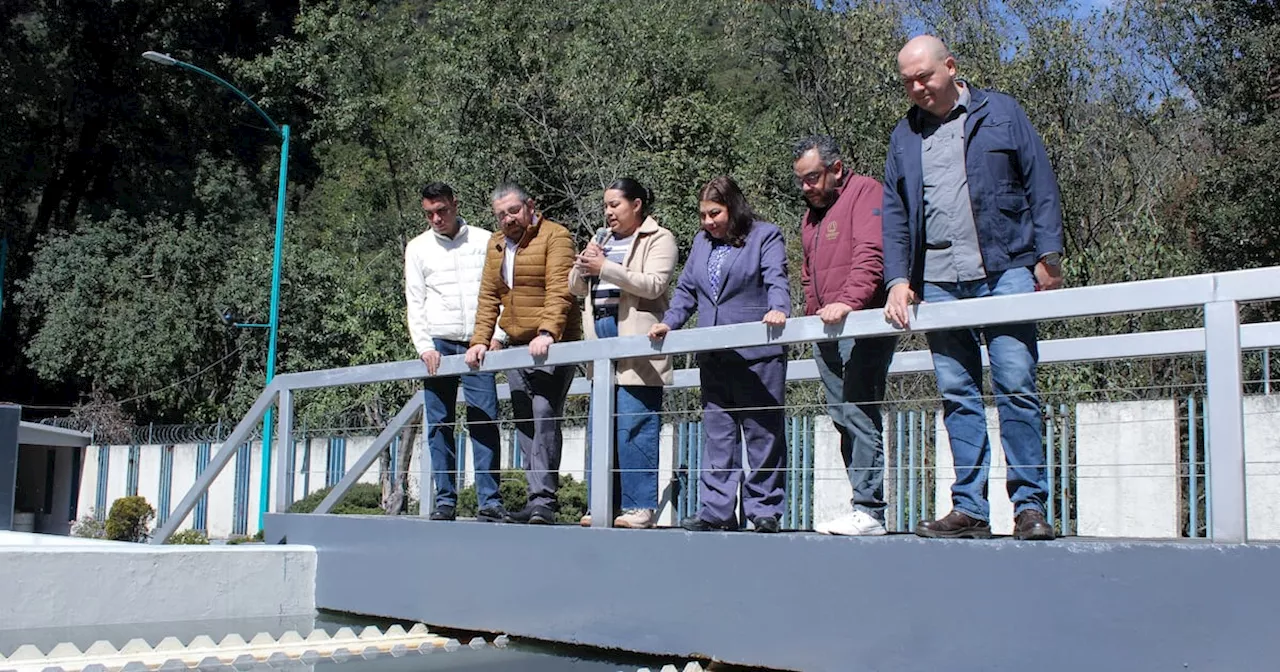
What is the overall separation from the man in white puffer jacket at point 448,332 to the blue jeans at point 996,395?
9.02 ft

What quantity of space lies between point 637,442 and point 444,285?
167 centimetres

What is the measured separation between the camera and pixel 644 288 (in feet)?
19.1

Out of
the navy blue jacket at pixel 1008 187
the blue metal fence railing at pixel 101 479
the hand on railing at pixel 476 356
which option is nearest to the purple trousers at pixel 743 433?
the navy blue jacket at pixel 1008 187

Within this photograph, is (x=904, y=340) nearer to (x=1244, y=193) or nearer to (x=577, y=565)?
(x=1244, y=193)

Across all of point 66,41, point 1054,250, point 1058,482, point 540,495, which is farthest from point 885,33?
point 66,41

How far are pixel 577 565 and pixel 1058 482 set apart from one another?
17.6 feet

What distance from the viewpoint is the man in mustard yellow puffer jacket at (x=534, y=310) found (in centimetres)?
621

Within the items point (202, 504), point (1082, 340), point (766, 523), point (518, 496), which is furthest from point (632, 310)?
point (202, 504)

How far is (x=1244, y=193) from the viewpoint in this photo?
60.4 ft

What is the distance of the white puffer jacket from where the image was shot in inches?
270

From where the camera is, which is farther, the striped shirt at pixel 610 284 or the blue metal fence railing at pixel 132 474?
the blue metal fence railing at pixel 132 474

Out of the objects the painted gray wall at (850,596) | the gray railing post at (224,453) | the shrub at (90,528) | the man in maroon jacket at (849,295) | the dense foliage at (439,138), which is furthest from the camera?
the shrub at (90,528)

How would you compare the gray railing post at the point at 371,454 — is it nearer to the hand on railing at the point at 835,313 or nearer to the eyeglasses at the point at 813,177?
the eyeglasses at the point at 813,177

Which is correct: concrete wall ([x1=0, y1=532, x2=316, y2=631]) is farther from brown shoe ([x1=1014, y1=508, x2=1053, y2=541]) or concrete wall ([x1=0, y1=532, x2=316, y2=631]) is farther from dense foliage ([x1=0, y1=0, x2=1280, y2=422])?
dense foliage ([x1=0, y1=0, x2=1280, y2=422])
